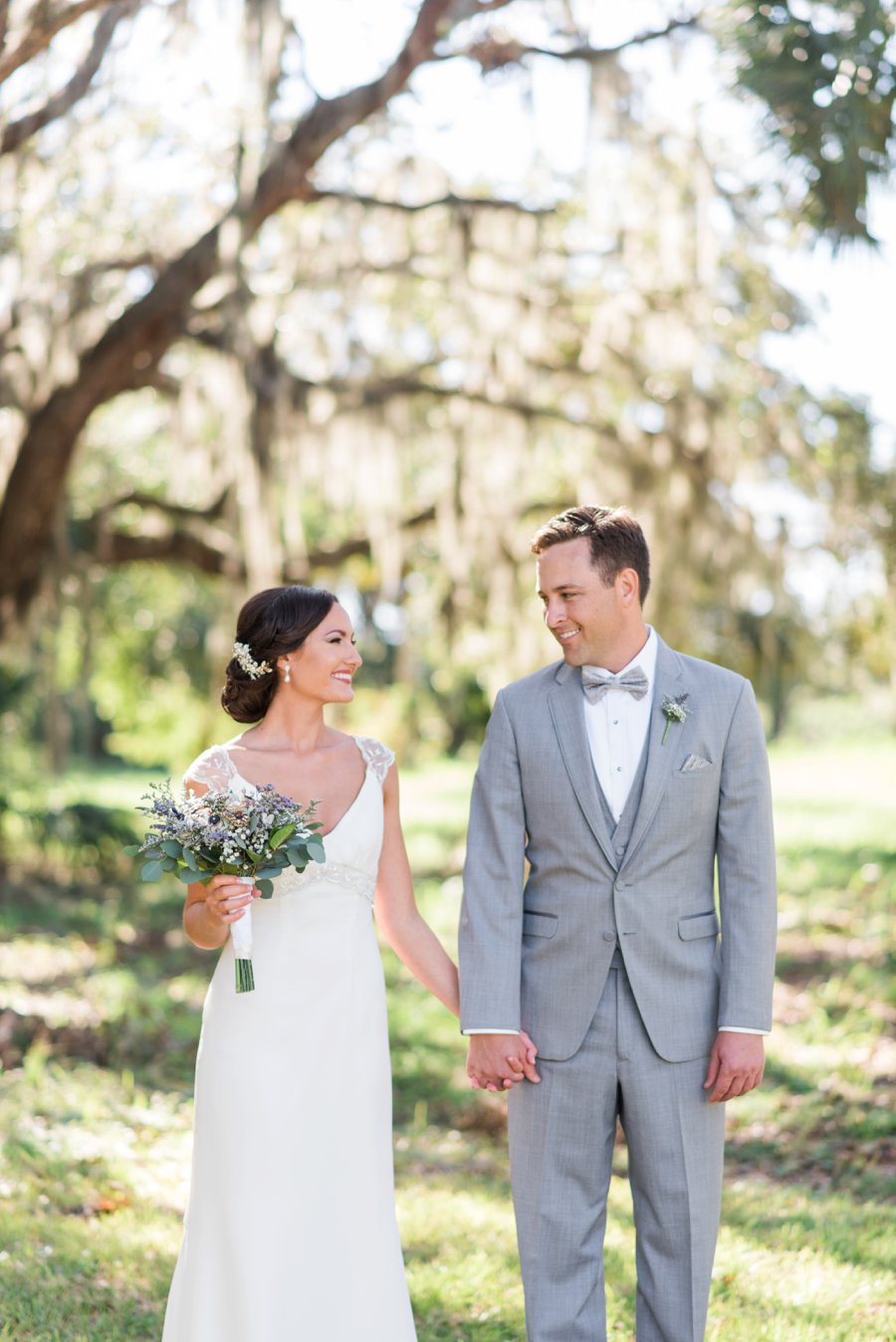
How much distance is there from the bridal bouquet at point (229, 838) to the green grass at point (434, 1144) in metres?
1.43

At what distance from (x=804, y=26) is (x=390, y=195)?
422cm

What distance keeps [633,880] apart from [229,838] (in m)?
0.87

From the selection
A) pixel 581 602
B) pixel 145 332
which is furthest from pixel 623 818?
pixel 145 332

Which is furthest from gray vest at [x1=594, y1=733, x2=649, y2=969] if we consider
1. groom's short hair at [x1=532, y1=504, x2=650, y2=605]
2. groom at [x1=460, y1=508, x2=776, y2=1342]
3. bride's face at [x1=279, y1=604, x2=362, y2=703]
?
bride's face at [x1=279, y1=604, x2=362, y2=703]

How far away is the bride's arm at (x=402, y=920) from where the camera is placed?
350cm

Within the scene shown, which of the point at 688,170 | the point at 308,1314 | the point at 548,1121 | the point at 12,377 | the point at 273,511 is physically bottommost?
the point at 308,1314

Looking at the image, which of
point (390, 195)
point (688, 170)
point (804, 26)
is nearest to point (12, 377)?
point (390, 195)

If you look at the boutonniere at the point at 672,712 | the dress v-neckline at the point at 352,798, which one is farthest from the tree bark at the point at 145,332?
the boutonniere at the point at 672,712

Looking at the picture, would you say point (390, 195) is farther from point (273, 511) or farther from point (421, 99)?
point (273, 511)

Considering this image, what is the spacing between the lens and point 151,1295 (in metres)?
3.96

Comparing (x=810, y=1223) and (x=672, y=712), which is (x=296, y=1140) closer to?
(x=672, y=712)

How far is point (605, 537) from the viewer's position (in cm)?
317

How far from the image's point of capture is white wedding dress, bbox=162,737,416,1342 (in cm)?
312

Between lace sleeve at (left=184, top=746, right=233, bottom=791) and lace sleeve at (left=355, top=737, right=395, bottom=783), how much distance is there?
0.36 metres
